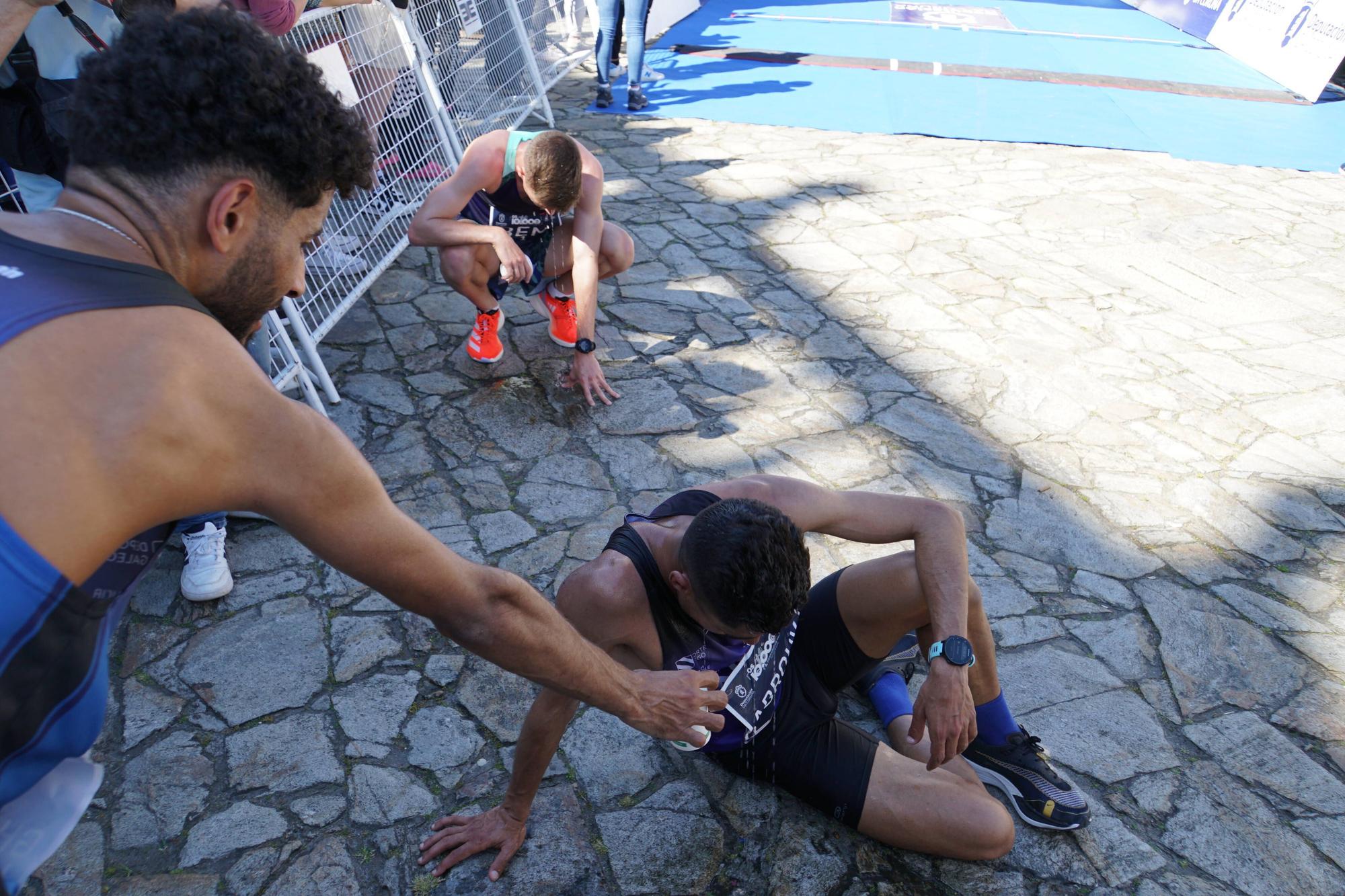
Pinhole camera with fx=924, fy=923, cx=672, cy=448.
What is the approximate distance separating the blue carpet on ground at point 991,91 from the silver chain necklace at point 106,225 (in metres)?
6.90

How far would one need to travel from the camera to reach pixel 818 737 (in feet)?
7.46

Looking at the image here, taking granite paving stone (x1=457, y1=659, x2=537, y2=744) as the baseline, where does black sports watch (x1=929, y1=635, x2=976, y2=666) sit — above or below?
above

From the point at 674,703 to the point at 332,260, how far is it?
3238 millimetres

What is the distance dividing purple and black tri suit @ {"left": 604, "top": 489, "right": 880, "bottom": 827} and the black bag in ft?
6.60

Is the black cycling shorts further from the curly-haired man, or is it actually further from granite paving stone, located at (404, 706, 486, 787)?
the curly-haired man

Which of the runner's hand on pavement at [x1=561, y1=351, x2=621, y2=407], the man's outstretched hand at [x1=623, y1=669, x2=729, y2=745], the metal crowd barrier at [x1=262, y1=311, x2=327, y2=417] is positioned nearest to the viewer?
the man's outstretched hand at [x1=623, y1=669, x2=729, y2=745]

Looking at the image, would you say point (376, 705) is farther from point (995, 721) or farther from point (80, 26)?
point (80, 26)

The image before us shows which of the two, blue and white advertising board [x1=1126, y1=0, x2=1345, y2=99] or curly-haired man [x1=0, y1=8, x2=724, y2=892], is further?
blue and white advertising board [x1=1126, y1=0, x2=1345, y2=99]

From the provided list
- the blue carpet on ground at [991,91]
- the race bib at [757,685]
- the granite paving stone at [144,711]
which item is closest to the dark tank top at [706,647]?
the race bib at [757,685]

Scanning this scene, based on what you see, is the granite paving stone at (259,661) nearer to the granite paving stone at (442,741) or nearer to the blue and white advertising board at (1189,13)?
the granite paving stone at (442,741)

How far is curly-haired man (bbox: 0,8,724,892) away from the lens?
1.03 meters

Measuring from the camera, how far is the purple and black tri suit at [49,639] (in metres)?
1.02

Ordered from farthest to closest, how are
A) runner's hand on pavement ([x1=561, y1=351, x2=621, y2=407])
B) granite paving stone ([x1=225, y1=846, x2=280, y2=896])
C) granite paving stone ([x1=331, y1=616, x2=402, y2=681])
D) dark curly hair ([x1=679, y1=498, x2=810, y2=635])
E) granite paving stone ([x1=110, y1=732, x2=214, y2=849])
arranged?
runner's hand on pavement ([x1=561, y1=351, x2=621, y2=407]), granite paving stone ([x1=331, y1=616, x2=402, y2=681]), granite paving stone ([x1=110, y1=732, x2=214, y2=849]), granite paving stone ([x1=225, y1=846, x2=280, y2=896]), dark curly hair ([x1=679, y1=498, x2=810, y2=635])

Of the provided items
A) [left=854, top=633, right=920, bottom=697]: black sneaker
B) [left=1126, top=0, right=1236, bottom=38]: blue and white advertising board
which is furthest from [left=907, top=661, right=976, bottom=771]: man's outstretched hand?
[left=1126, top=0, right=1236, bottom=38]: blue and white advertising board
